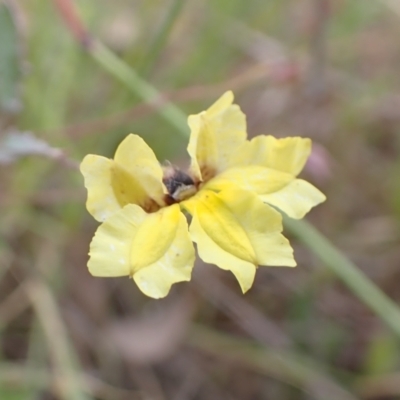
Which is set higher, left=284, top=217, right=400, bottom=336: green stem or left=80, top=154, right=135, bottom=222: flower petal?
left=80, top=154, right=135, bottom=222: flower petal

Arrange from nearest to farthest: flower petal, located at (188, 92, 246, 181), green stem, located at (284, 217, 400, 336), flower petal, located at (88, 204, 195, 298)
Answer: flower petal, located at (88, 204, 195, 298)
flower petal, located at (188, 92, 246, 181)
green stem, located at (284, 217, 400, 336)

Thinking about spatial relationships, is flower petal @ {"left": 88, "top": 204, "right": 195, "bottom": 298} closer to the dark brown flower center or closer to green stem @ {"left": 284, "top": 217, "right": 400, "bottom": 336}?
the dark brown flower center

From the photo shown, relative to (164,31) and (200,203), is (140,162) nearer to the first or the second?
(200,203)

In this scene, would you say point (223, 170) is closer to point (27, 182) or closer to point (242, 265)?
point (242, 265)

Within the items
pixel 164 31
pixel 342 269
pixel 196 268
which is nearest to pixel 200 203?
pixel 342 269

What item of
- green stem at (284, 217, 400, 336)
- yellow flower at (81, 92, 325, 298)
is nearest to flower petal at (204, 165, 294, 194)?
yellow flower at (81, 92, 325, 298)

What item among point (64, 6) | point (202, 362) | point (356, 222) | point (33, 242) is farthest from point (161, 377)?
point (64, 6)
